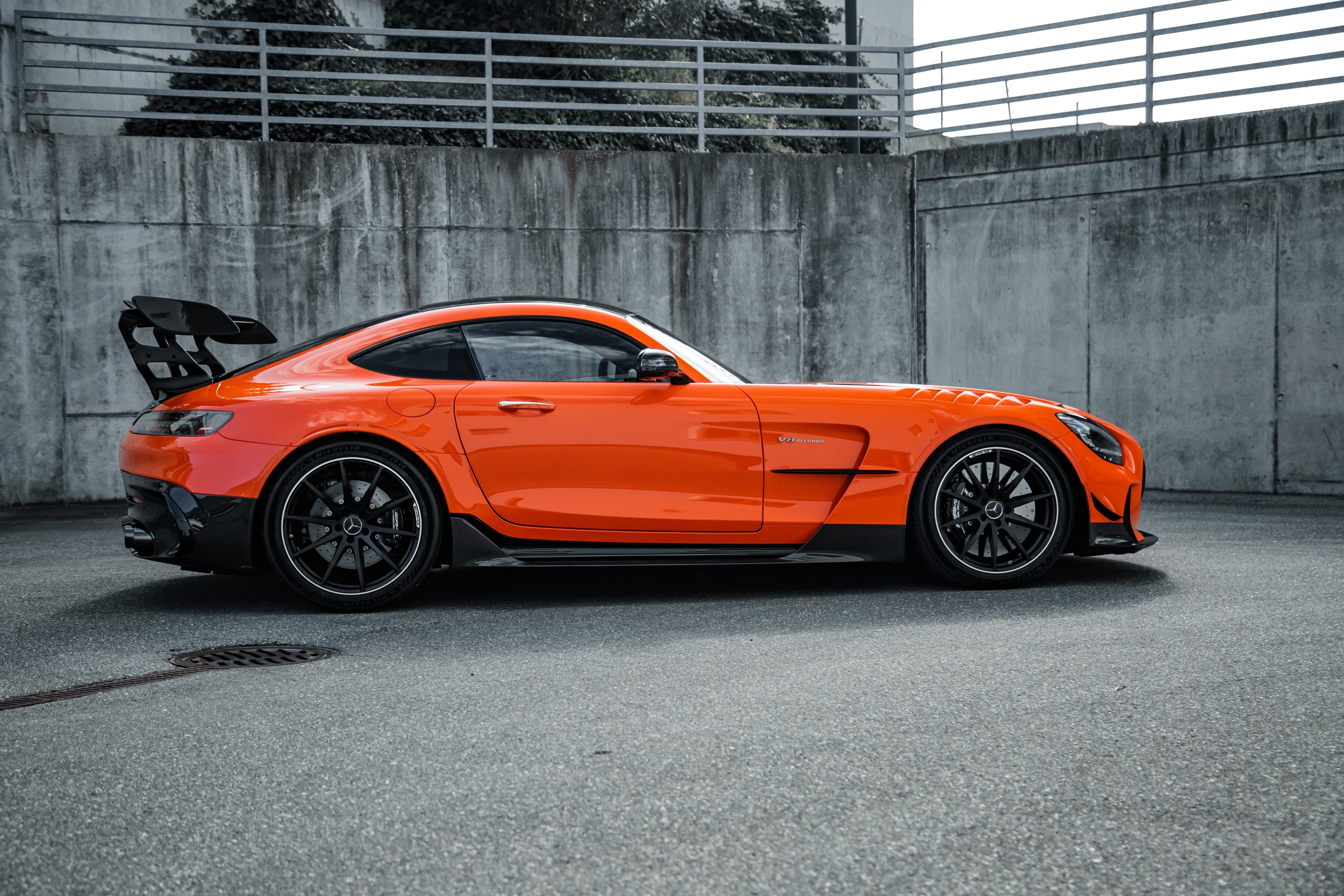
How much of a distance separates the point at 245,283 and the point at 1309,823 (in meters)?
10.0

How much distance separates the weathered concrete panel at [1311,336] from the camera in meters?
9.80

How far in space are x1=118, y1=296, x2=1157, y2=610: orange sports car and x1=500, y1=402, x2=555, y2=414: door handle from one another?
1cm

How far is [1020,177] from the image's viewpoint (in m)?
11.4

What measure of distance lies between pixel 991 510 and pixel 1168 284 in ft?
20.5

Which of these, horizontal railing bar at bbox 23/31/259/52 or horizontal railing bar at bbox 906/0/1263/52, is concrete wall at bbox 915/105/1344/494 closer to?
horizontal railing bar at bbox 906/0/1263/52

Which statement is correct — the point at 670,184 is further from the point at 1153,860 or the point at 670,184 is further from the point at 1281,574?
the point at 1153,860

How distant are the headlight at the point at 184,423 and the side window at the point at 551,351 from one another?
1.17 m

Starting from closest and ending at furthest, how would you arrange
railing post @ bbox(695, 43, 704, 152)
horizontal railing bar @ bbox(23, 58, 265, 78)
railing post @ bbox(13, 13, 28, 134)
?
horizontal railing bar @ bbox(23, 58, 265, 78) < railing post @ bbox(13, 13, 28, 134) < railing post @ bbox(695, 43, 704, 152)

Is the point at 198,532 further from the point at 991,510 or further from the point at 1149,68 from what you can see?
the point at 1149,68

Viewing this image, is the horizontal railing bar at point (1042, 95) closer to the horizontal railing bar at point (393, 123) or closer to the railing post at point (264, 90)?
the horizontal railing bar at point (393, 123)

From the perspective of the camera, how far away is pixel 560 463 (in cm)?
517

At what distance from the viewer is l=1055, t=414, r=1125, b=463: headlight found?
548 centimetres

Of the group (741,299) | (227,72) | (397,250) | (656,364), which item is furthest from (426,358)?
(227,72)

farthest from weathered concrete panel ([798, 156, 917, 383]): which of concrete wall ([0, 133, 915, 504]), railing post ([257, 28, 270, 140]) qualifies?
railing post ([257, 28, 270, 140])
